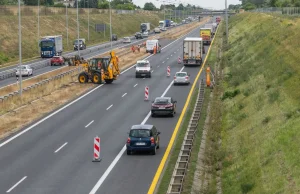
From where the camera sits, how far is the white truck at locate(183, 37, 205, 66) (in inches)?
3201

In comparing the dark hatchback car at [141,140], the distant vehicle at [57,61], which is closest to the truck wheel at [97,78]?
the distant vehicle at [57,61]

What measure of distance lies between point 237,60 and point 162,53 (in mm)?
36253

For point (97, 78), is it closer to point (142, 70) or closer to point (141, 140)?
point (142, 70)

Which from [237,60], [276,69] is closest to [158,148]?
[276,69]

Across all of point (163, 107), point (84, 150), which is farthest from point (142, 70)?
point (84, 150)

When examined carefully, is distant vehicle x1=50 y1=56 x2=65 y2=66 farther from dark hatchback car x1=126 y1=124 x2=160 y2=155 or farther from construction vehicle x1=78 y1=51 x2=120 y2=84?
dark hatchback car x1=126 y1=124 x2=160 y2=155

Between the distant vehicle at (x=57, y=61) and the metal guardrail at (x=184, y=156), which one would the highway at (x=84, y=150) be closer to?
the metal guardrail at (x=184, y=156)

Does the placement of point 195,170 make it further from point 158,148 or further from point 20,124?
point 20,124

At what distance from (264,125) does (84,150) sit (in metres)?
10.0

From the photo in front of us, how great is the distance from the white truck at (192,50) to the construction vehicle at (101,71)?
1620 cm

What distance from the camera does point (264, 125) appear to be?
34.4 m

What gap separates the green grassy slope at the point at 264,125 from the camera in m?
25.0

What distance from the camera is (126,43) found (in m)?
143

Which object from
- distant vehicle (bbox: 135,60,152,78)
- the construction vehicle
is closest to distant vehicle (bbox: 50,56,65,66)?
distant vehicle (bbox: 135,60,152,78)
